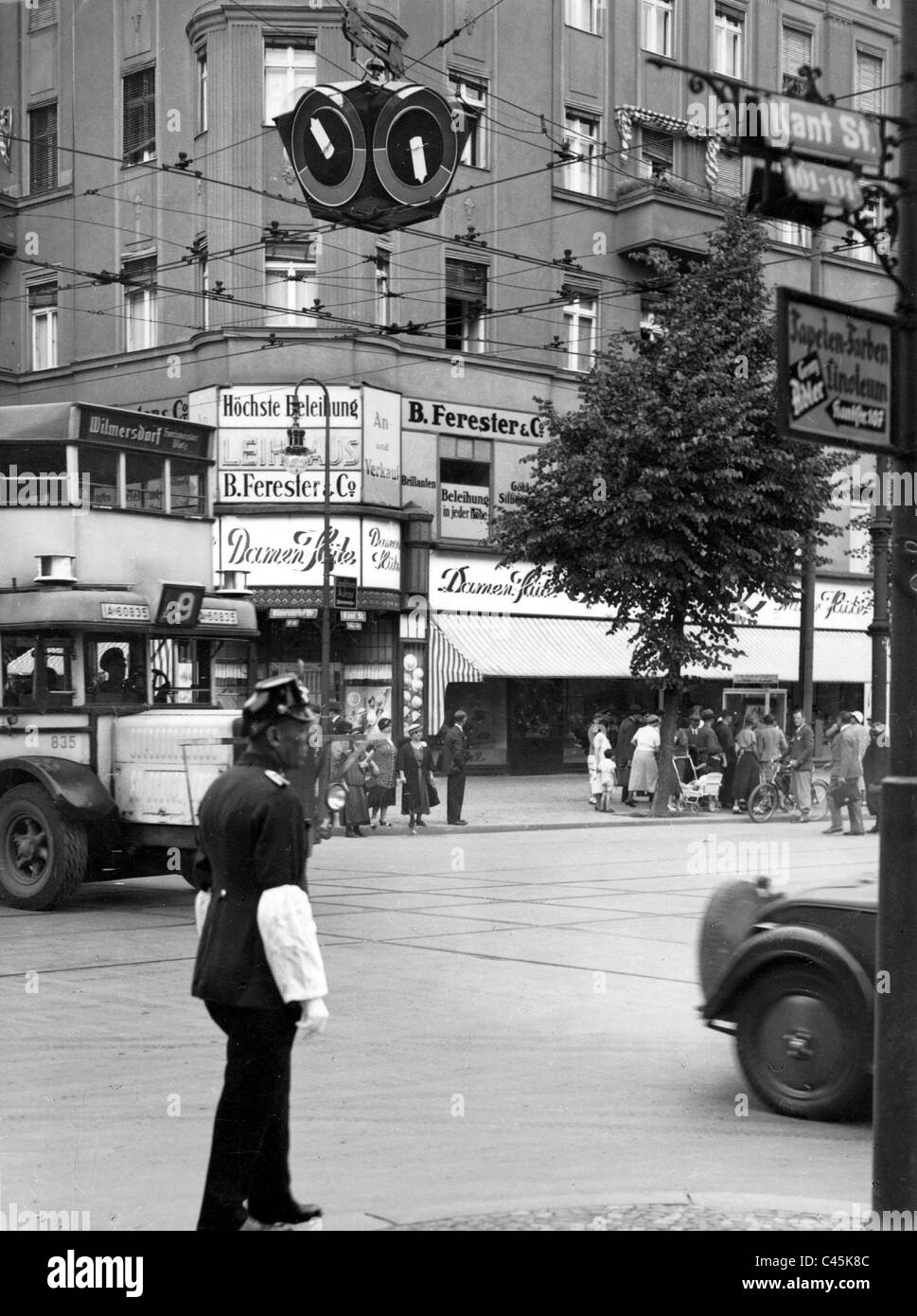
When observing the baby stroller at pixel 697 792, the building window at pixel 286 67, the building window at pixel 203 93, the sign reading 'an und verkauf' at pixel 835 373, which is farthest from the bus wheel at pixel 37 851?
the building window at pixel 203 93

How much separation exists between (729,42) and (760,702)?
1489cm

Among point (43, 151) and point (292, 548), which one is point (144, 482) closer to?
point (292, 548)

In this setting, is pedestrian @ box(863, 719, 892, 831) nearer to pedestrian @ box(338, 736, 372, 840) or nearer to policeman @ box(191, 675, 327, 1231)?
pedestrian @ box(338, 736, 372, 840)

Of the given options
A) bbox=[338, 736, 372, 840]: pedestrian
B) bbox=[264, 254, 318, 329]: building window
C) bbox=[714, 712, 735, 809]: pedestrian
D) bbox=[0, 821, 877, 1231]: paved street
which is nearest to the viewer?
bbox=[0, 821, 877, 1231]: paved street

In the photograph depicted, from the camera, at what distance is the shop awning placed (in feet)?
103

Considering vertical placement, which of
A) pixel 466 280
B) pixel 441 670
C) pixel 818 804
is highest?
pixel 466 280

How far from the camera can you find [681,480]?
25469 millimetres

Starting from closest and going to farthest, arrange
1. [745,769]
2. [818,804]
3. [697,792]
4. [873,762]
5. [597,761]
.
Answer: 1. [873,762]
2. [597,761]
3. [745,769]
4. [697,792]
5. [818,804]

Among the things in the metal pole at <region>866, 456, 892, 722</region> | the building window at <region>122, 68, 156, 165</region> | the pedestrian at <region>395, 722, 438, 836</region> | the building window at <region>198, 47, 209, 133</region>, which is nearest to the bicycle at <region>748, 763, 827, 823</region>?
the metal pole at <region>866, 456, 892, 722</region>

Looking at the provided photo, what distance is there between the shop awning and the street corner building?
8cm

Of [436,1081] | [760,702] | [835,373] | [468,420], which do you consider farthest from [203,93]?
Result: [835,373]

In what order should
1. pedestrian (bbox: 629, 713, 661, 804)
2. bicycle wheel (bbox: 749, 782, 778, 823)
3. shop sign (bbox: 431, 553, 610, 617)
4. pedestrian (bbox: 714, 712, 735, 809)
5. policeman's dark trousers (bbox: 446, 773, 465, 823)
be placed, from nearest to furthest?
1. policeman's dark trousers (bbox: 446, 773, 465, 823)
2. bicycle wheel (bbox: 749, 782, 778, 823)
3. pedestrian (bbox: 629, 713, 661, 804)
4. pedestrian (bbox: 714, 712, 735, 809)
5. shop sign (bbox: 431, 553, 610, 617)
